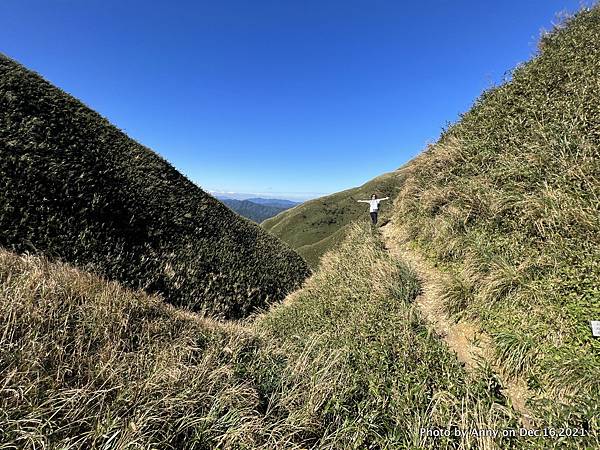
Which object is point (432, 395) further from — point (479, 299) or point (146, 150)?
point (146, 150)

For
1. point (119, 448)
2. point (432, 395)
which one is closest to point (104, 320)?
point (119, 448)

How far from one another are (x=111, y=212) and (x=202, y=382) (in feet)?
36.8

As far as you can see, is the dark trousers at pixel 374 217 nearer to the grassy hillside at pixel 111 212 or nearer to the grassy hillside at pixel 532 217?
the grassy hillside at pixel 532 217

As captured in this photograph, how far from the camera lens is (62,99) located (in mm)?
16438

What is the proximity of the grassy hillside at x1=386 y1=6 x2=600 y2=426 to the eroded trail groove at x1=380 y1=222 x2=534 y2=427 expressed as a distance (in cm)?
21

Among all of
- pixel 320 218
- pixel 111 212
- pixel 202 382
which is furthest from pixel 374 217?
pixel 320 218

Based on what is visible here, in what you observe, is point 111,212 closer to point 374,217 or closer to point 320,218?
point 374,217

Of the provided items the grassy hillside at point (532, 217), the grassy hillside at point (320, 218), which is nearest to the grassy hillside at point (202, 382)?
the grassy hillside at point (532, 217)

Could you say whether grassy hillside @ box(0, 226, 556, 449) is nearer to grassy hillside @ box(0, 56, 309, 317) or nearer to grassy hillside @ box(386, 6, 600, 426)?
grassy hillside @ box(386, 6, 600, 426)

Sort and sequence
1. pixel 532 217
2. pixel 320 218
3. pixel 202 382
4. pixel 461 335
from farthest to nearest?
pixel 320 218 → pixel 532 217 → pixel 461 335 → pixel 202 382

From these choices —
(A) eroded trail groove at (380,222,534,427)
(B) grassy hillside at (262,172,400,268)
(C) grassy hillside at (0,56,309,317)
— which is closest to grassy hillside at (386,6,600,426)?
(A) eroded trail groove at (380,222,534,427)

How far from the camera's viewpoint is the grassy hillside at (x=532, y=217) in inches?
203

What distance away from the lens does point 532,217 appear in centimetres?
708

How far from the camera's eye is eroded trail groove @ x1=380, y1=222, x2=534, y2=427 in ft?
16.9
